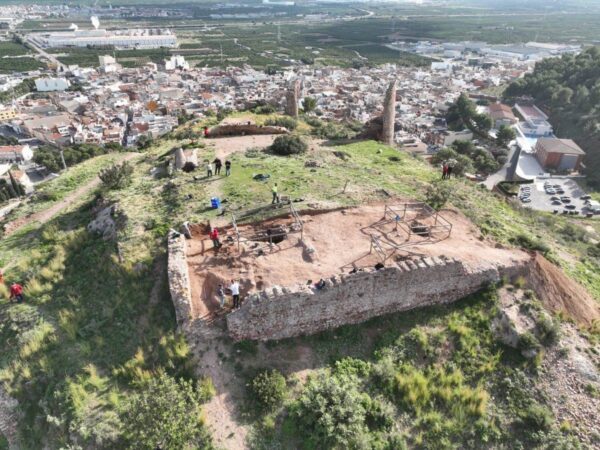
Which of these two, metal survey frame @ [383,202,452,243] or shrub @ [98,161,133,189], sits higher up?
metal survey frame @ [383,202,452,243]

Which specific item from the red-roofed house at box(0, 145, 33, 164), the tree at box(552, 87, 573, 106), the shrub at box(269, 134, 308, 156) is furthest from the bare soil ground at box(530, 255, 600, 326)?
the tree at box(552, 87, 573, 106)

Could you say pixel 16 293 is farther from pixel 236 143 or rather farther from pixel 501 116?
pixel 501 116

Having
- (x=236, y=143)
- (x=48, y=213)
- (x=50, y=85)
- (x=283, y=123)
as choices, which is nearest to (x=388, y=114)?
(x=283, y=123)

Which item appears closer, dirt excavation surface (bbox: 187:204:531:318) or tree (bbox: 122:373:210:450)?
tree (bbox: 122:373:210:450)

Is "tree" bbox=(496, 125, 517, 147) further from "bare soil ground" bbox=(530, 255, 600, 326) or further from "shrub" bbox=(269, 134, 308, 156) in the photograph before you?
"bare soil ground" bbox=(530, 255, 600, 326)

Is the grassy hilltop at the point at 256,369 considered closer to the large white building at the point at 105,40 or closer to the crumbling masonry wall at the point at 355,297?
the crumbling masonry wall at the point at 355,297

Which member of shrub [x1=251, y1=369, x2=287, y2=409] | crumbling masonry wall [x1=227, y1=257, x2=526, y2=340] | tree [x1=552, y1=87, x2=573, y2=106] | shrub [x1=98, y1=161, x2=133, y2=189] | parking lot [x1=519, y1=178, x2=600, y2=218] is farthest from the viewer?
tree [x1=552, y1=87, x2=573, y2=106]

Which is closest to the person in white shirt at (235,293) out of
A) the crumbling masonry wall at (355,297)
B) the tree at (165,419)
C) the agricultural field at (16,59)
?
the crumbling masonry wall at (355,297)
